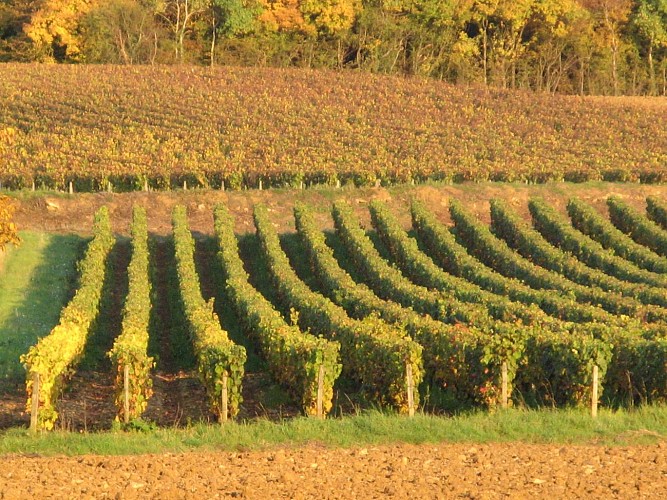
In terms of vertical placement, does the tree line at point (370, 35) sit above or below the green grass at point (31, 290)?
above

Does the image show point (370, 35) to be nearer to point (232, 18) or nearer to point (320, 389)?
point (232, 18)

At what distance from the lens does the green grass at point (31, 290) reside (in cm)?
3083

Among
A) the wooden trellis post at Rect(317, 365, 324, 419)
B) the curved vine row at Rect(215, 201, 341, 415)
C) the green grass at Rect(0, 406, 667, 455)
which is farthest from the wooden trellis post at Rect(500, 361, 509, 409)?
the wooden trellis post at Rect(317, 365, 324, 419)

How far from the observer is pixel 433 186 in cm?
5481

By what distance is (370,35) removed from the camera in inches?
4028

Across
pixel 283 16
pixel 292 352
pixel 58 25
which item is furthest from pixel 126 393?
pixel 283 16

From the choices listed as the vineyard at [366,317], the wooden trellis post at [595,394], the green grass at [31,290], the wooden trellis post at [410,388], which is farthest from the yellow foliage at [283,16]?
the wooden trellis post at [595,394]

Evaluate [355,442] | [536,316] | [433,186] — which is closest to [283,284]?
[536,316]

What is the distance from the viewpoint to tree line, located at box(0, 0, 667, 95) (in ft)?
322

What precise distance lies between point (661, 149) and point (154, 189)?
94.9 ft

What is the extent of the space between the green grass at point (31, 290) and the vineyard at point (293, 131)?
10257mm

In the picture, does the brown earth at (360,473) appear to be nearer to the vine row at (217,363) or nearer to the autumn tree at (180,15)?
the vine row at (217,363)

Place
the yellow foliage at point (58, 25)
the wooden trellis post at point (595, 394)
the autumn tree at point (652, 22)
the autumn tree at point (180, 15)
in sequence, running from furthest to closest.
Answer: the autumn tree at point (652, 22)
the autumn tree at point (180, 15)
the yellow foliage at point (58, 25)
the wooden trellis post at point (595, 394)

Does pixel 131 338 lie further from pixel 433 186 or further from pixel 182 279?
pixel 433 186
